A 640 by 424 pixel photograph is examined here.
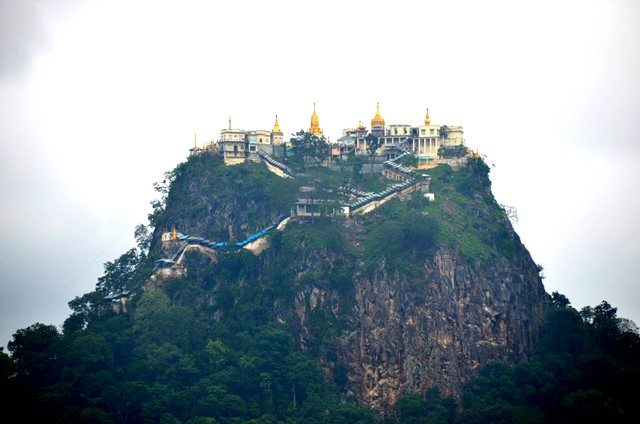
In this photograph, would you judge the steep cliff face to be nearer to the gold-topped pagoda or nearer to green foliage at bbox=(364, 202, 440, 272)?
green foliage at bbox=(364, 202, 440, 272)

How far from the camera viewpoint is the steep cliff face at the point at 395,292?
Answer: 330 ft

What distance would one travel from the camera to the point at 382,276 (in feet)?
339

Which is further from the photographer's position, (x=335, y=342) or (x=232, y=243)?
(x=232, y=243)

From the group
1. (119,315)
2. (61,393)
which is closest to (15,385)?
(61,393)

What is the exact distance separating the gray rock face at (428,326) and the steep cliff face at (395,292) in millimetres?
65

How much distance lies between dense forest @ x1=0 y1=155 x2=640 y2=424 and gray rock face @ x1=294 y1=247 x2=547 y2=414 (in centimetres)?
71

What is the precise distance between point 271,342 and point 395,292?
8728mm

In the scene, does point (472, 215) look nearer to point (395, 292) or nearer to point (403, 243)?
point (403, 243)

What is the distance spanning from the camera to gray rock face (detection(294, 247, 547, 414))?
100m

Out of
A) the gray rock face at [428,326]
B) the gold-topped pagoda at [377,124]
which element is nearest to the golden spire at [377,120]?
the gold-topped pagoda at [377,124]

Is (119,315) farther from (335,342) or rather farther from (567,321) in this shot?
(567,321)

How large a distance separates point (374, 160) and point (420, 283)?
18224 mm

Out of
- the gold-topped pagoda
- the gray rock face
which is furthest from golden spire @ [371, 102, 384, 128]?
the gray rock face

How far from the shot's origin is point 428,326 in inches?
3986
